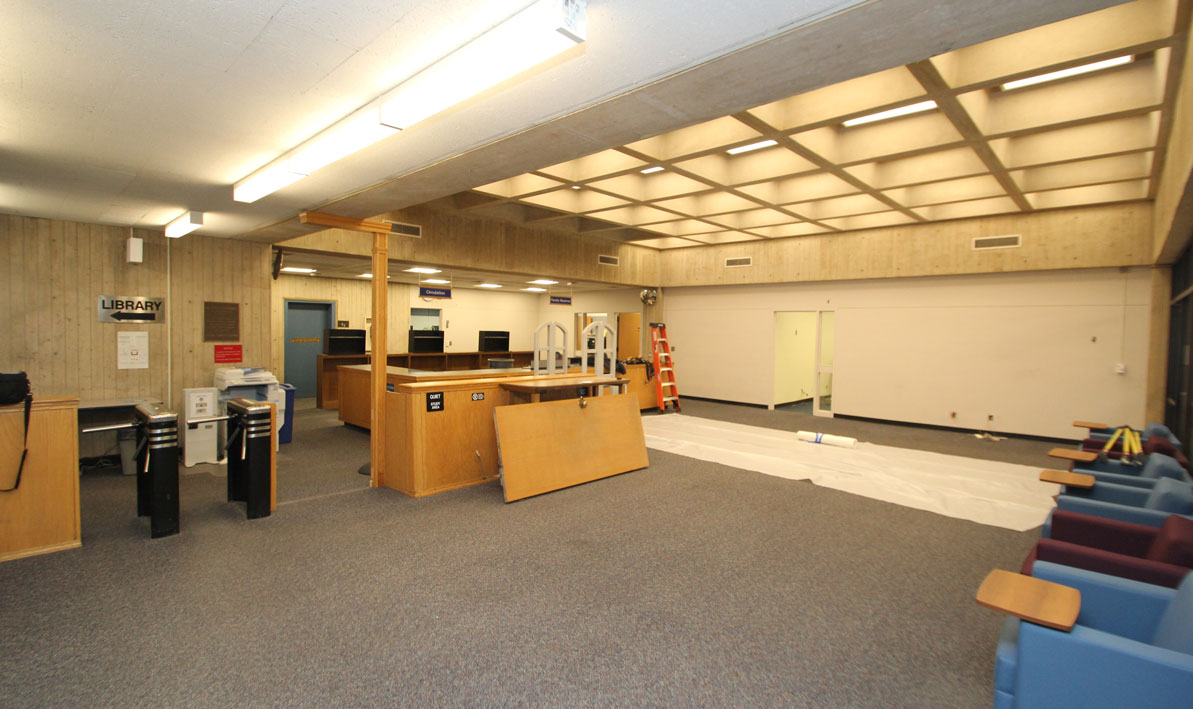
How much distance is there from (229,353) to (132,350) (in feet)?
3.06

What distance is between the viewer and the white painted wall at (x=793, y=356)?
442 inches

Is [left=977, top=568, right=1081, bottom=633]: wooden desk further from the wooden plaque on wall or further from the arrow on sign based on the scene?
the arrow on sign

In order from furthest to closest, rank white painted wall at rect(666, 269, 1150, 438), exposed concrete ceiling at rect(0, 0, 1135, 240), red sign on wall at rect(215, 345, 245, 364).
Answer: white painted wall at rect(666, 269, 1150, 438) < red sign on wall at rect(215, 345, 245, 364) < exposed concrete ceiling at rect(0, 0, 1135, 240)

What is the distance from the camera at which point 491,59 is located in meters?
2.17

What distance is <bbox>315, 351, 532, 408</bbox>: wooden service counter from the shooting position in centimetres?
1036

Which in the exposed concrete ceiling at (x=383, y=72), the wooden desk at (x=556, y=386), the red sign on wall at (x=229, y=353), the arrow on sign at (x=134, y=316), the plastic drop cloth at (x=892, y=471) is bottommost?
the plastic drop cloth at (x=892, y=471)

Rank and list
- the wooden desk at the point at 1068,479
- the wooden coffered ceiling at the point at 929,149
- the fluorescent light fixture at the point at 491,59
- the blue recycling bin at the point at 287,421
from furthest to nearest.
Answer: the blue recycling bin at the point at 287,421
the wooden coffered ceiling at the point at 929,149
the wooden desk at the point at 1068,479
the fluorescent light fixture at the point at 491,59

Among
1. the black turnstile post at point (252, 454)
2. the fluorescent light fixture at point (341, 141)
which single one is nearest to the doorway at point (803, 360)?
the black turnstile post at point (252, 454)

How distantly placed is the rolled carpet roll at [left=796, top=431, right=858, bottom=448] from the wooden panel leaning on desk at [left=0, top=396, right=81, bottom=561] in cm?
792

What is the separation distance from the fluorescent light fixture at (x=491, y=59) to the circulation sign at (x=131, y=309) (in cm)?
535

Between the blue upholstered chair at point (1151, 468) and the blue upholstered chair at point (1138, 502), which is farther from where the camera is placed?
the blue upholstered chair at point (1151, 468)

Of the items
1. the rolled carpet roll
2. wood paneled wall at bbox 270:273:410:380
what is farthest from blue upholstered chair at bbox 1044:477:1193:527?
wood paneled wall at bbox 270:273:410:380

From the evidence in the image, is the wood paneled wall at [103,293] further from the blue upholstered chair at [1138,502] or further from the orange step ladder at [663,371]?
the blue upholstered chair at [1138,502]

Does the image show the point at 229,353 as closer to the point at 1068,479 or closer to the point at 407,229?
the point at 407,229
